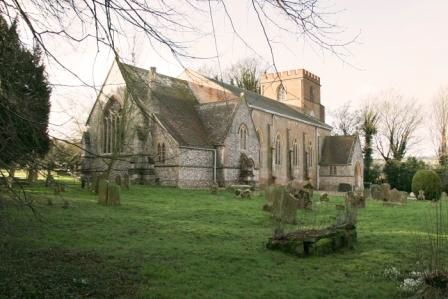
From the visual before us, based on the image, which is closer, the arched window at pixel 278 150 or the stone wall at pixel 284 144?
the stone wall at pixel 284 144

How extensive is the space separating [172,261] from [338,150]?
40.1 meters

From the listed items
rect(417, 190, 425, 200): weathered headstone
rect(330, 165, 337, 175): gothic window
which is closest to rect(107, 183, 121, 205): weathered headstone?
rect(417, 190, 425, 200): weathered headstone

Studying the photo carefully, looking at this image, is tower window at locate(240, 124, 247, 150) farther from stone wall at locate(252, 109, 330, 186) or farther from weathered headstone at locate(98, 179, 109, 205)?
weathered headstone at locate(98, 179, 109, 205)

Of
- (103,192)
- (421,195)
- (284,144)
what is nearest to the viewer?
(103,192)

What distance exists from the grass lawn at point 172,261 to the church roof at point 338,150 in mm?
32771

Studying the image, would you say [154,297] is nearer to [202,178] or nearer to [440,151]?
[202,178]

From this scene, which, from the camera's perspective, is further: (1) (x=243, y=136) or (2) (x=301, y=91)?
(2) (x=301, y=91)

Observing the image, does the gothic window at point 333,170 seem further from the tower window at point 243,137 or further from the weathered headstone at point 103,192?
the weathered headstone at point 103,192

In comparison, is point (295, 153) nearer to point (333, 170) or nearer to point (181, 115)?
point (333, 170)

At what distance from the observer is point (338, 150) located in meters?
45.6

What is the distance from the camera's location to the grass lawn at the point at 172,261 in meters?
6.13

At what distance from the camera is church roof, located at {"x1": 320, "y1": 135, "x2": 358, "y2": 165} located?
44.4 meters

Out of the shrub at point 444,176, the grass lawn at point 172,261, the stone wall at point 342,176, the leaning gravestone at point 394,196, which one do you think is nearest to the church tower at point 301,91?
the stone wall at point 342,176

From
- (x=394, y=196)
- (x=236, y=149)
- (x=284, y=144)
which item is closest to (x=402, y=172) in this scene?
(x=284, y=144)
